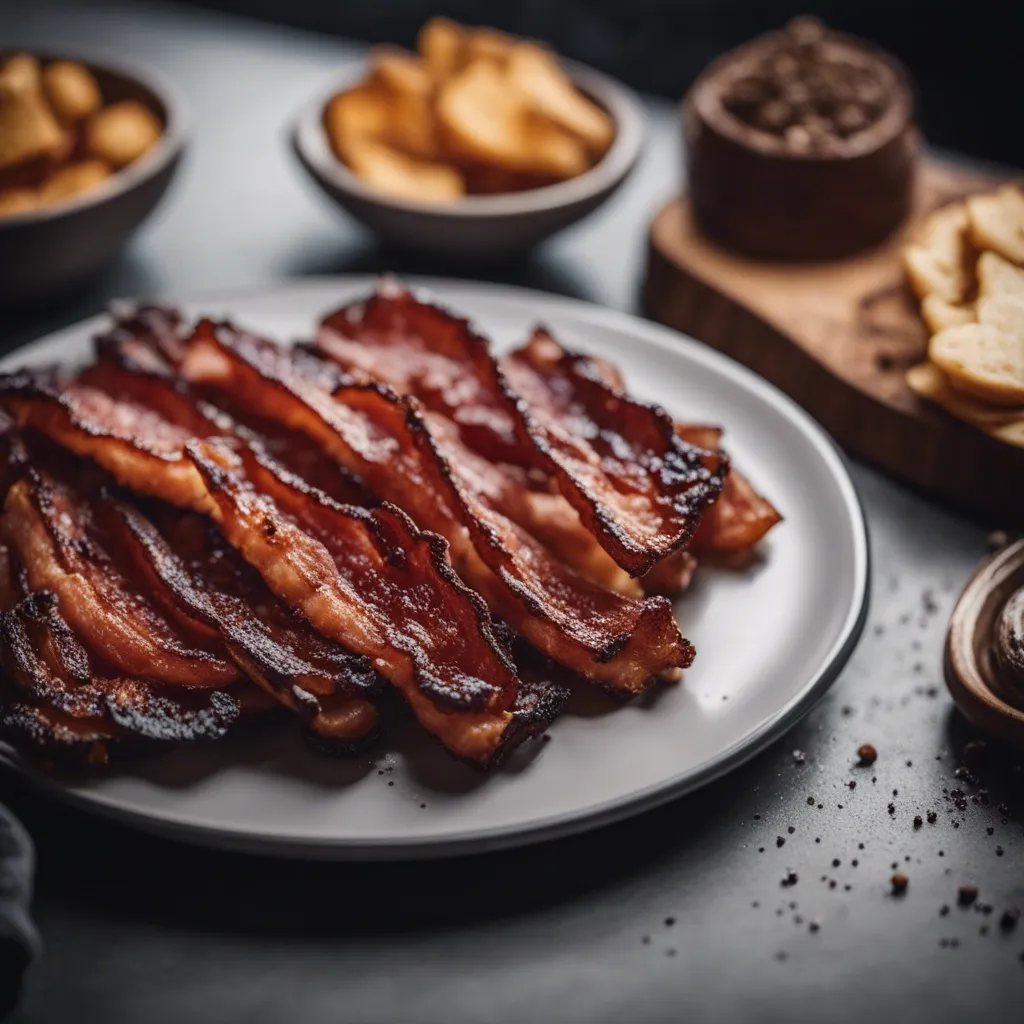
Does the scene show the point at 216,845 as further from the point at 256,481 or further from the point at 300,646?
the point at 256,481

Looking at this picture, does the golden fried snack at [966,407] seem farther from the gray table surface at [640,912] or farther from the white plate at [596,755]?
the gray table surface at [640,912]

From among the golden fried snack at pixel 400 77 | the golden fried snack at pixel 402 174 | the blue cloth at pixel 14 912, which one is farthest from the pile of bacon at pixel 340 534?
the golden fried snack at pixel 400 77

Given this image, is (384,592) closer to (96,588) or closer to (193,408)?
(96,588)

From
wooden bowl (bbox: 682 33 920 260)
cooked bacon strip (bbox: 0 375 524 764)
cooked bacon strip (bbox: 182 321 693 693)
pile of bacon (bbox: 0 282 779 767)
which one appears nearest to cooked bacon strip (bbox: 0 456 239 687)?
pile of bacon (bbox: 0 282 779 767)

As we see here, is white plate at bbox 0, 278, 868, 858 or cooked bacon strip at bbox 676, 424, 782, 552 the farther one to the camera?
cooked bacon strip at bbox 676, 424, 782, 552

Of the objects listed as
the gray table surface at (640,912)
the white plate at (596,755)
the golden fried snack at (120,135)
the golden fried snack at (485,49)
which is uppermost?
the golden fried snack at (485,49)

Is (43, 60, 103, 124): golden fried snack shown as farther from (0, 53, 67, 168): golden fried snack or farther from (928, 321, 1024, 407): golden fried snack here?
(928, 321, 1024, 407): golden fried snack

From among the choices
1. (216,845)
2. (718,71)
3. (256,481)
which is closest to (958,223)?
(718,71)

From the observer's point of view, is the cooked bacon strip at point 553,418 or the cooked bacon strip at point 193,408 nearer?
the cooked bacon strip at point 553,418
